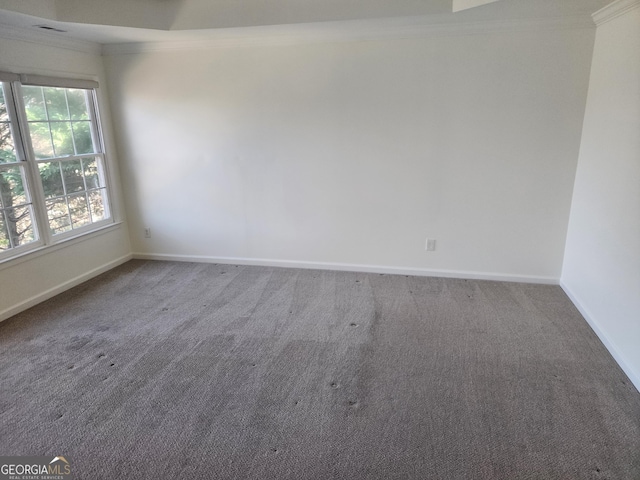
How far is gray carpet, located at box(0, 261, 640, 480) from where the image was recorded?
1878 mm

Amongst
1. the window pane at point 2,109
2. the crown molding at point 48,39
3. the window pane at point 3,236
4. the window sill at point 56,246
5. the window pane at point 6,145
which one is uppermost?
the crown molding at point 48,39

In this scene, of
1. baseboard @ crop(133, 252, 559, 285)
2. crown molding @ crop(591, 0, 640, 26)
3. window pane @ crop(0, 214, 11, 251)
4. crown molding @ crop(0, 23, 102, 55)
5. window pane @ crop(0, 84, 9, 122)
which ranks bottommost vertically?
baseboard @ crop(133, 252, 559, 285)

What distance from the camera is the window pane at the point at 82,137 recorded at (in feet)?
13.0

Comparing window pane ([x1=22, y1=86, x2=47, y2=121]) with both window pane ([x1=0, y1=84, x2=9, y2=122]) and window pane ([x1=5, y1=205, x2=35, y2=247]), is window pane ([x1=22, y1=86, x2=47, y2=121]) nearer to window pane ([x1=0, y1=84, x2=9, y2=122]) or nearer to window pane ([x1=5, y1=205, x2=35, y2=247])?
window pane ([x1=0, y1=84, x2=9, y2=122])

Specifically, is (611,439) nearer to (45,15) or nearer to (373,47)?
(373,47)

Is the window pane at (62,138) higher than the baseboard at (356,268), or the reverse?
the window pane at (62,138)

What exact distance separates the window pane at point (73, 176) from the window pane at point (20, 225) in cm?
51

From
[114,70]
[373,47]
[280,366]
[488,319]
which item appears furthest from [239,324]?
[114,70]

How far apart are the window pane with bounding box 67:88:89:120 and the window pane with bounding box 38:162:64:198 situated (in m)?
0.57

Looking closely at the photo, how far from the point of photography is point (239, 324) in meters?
3.15

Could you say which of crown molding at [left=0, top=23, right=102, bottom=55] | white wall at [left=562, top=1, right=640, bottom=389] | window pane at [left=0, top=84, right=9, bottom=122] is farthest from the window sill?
white wall at [left=562, top=1, right=640, bottom=389]

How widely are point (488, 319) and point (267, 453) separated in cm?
208

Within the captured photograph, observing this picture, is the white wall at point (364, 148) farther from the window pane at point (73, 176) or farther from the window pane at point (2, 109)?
the window pane at point (2, 109)

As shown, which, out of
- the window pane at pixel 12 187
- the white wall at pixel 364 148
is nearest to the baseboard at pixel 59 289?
the white wall at pixel 364 148
